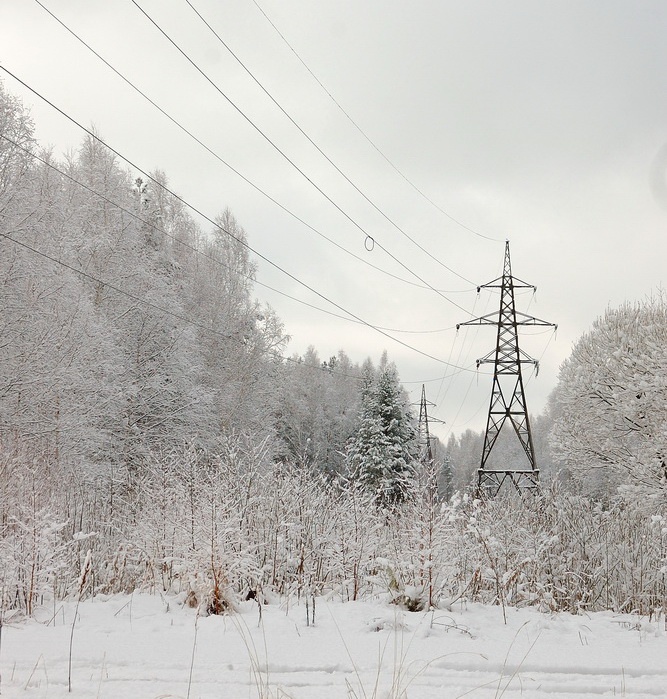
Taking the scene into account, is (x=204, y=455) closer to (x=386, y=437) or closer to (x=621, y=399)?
(x=621, y=399)

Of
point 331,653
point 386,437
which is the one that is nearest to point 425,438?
point 386,437

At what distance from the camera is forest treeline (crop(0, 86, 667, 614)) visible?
17.5ft

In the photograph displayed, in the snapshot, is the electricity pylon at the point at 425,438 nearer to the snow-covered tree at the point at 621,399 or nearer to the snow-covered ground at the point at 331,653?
the snow-covered ground at the point at 331,653

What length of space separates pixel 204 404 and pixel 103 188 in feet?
25.3

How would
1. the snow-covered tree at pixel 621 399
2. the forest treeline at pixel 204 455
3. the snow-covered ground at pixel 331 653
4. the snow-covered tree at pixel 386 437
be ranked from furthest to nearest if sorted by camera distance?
the snow-covered tree at pixel 386 437 < the snow-covered tree at pixel 621 399 < the forest treeline at pixel 204 455 < the snow-covered ground at pixel 331 653

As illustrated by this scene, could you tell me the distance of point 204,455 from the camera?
645 inches

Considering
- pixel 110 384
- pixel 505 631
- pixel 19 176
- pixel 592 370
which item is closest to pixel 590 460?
pixel 592 370

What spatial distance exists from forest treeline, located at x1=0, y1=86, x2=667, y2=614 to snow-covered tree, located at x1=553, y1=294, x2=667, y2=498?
0.07 meters

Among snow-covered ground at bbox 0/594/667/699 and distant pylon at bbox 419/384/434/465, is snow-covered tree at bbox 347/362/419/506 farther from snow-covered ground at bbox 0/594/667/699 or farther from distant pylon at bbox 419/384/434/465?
Answer: snow-covered ground at bbox 0/594/667/699

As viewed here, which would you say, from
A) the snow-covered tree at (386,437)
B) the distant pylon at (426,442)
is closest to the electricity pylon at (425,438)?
the distant pylon at (426,442)

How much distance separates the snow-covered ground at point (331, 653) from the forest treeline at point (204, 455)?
0.48 m

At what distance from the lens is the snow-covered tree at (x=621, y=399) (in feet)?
50.8

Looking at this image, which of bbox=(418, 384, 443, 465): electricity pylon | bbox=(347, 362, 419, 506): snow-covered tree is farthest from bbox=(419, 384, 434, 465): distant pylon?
bbox=(347, 362, 419, 506): snow-covered tree

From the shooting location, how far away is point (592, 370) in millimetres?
17984
